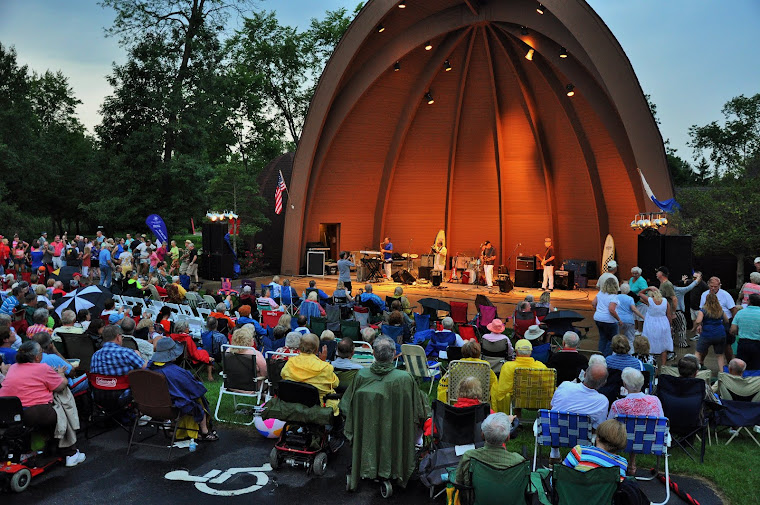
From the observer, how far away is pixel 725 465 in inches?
243

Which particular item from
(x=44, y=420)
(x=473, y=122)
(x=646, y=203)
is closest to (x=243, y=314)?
(x=44, y=420)

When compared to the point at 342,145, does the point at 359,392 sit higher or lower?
lower

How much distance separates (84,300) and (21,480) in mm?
5481

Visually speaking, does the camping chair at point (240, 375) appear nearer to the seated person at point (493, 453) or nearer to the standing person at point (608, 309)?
the seated person at point (493, 453)

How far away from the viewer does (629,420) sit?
17.8ft

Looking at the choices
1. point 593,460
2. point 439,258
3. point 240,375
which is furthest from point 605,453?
point 439,258

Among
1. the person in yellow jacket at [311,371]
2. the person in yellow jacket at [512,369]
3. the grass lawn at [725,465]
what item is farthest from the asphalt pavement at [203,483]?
the person in yellow jacket at [512,369]

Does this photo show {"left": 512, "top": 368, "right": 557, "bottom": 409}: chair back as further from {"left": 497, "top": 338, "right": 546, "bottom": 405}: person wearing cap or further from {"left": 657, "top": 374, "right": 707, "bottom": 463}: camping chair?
{"left": 657, "top": 374, "right": 707, "bottom": 463}: camping chair

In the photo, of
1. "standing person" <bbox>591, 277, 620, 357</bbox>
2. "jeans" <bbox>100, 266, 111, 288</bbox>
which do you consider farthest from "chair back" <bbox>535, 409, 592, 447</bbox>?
"jeans" <bbox>100, 266, 111, 288</bbox>

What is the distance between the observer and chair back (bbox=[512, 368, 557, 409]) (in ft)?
21.8

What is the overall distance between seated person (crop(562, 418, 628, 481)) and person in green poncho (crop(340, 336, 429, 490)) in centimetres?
152

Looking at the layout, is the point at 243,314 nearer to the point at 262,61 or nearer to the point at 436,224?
the point at 436,224

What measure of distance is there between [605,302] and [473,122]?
15.0 meters

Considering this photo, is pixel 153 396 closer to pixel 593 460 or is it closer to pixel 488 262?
pixel 593 460
